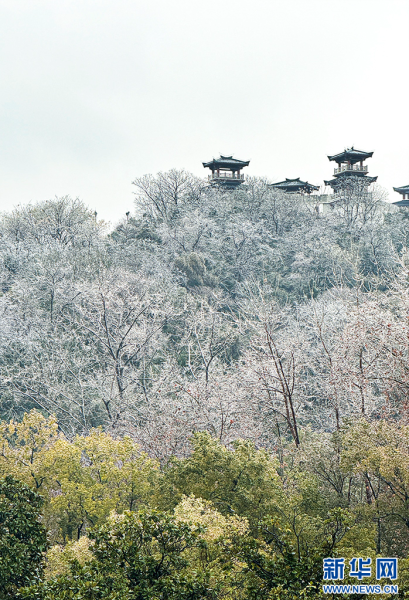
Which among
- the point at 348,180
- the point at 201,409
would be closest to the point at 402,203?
the point at 348,180

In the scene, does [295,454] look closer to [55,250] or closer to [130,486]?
[130,486]

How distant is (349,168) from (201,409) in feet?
121

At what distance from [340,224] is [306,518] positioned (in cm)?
3637

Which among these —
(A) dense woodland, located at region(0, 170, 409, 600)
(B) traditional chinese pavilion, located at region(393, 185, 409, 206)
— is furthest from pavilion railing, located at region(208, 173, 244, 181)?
(B) traditional chinese pavilion, located at region(393, 185, 409, 206)

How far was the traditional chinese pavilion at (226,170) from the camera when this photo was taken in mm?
48406

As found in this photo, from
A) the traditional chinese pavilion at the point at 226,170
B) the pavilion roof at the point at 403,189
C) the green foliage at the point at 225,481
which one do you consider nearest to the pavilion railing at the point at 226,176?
the traditional chinese pavilion at the point at 226,170

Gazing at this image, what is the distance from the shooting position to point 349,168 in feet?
158

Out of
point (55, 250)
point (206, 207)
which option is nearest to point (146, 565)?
point (55, 250)

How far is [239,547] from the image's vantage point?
22.5 feet

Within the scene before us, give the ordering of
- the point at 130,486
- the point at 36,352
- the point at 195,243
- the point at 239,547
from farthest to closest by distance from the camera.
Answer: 1. the point at 195,243
2. the point at 36,352
3. the point at 130,486
4. the point at 239,547

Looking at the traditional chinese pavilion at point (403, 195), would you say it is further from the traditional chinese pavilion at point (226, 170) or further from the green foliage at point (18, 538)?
the green foliage at point (18, 538)

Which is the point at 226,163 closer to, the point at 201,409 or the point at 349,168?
the point at 349,168

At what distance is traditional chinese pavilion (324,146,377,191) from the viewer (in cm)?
4716

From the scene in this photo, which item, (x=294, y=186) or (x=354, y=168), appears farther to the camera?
(x=294, y=186)
